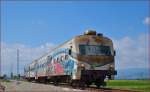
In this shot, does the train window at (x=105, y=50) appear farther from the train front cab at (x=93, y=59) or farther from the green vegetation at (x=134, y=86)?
the green vegetation at (x=134, y=86)

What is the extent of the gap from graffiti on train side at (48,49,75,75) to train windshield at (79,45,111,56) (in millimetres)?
1007

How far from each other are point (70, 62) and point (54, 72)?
18.7 feet

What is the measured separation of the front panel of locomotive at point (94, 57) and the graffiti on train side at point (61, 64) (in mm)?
1005

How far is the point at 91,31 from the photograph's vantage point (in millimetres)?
27250

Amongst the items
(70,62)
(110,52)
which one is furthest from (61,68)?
(110,52)

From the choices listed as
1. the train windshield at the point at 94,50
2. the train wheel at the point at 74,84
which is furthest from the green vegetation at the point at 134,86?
the train wheel at the point at 74,84

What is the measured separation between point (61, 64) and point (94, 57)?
14.3 ft

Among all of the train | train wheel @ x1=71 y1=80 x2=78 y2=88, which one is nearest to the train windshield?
the train

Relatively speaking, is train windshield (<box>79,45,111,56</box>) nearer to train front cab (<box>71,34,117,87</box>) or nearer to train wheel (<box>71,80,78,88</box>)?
train front cab (<box>71,34,117,87</box>)

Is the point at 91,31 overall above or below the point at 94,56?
above

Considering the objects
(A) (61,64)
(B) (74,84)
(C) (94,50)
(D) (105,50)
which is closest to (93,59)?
(C) (94,50)

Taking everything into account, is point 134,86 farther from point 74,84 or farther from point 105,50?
point 105,50

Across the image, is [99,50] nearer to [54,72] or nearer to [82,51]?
[82,51]

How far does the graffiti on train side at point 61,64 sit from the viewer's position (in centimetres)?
2692
